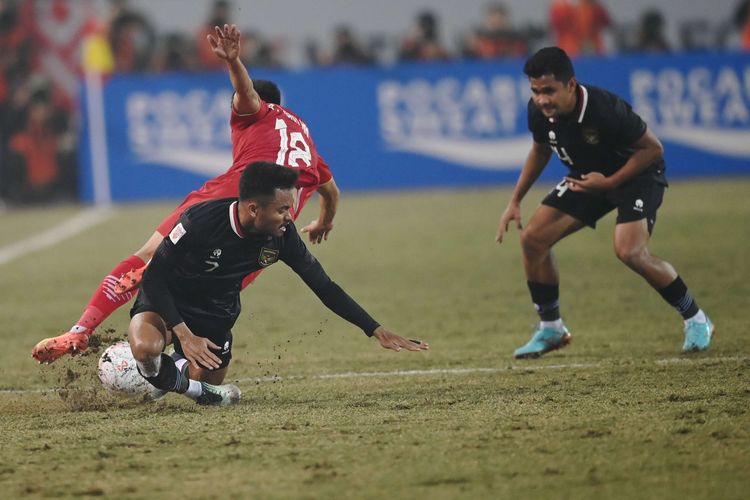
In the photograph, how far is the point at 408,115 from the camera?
60.7 ft

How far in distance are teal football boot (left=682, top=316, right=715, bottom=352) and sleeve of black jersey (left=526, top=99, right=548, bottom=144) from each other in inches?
54.4

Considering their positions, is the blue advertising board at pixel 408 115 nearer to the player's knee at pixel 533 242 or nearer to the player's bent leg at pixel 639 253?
the player's knee at pixel 533 242

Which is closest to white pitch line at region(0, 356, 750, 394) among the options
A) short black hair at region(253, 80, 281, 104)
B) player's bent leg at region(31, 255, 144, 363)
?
player's bent leg at region(31, 255, 144, 363)

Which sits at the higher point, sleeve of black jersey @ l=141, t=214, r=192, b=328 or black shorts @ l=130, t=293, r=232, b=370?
sleeve of black jersey @ l=141, t=214, r=192, b=328

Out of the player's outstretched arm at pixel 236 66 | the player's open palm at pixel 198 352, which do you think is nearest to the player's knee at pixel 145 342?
the player's open palm at pixel 198 352

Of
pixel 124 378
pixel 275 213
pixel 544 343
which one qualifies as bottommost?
pixel 544 343

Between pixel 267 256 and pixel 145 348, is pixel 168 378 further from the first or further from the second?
pixel 267 256

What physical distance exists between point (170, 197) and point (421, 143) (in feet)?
11.8

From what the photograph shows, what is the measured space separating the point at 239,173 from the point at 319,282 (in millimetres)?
1200

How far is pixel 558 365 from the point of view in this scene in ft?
24.2

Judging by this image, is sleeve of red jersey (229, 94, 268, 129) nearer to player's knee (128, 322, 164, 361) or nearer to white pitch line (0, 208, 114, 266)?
player's knee (128, 322, 164, 361)

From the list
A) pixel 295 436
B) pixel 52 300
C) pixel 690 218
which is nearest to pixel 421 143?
pixel 690 218

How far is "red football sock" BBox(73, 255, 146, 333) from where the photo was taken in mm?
6965

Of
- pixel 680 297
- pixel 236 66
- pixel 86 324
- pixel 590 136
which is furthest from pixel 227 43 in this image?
pixel 680 297
